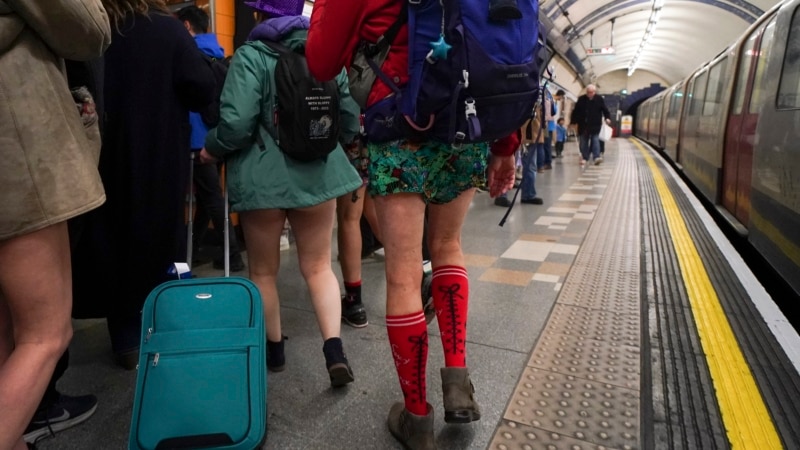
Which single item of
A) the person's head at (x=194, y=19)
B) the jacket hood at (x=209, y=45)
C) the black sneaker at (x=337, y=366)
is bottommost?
the black sneaker at (x=337, y=366)

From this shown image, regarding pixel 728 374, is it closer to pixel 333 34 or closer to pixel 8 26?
pixel 333 34

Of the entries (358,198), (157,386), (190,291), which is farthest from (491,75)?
(358,198)

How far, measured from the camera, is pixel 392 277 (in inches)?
58.5

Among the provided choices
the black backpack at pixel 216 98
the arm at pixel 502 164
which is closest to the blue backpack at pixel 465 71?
the arm at pixel 502 164

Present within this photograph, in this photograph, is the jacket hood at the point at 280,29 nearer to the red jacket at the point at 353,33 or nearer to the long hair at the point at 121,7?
the long hair at the point at 121,7

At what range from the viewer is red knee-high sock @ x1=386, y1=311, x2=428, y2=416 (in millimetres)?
1480

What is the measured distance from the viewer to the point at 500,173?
5.46 feet

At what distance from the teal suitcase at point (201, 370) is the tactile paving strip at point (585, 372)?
81 cm

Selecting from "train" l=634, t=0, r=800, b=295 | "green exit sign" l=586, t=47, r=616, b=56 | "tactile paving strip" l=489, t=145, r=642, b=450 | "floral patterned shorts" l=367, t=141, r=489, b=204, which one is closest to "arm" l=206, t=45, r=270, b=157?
"floral patterned shorts" l=367, t=141, r=489, b=204

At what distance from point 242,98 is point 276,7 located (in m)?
0.41

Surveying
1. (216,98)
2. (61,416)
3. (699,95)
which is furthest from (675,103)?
(61,416)

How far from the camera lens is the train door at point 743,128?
430cm

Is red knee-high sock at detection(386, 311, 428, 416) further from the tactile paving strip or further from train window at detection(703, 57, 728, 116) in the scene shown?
train window at detection(703, 57, 728, 116)

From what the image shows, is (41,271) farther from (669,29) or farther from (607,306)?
(669,29)
